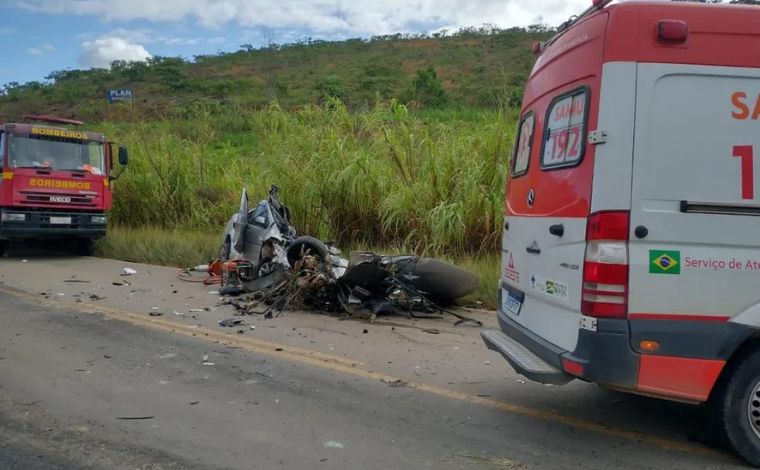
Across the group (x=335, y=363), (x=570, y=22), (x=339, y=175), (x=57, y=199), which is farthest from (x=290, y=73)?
(x=570, y=22)

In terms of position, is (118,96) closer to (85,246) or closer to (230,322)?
(85,246)

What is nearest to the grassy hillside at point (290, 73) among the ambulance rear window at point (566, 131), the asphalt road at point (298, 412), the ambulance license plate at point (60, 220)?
the ambulance license plate at point (60, 220)

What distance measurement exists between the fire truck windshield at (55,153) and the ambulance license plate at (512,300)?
433 inches

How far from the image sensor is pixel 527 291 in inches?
182

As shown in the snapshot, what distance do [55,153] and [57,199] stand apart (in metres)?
0.97

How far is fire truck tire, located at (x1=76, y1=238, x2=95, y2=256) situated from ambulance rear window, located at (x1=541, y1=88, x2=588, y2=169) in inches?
473

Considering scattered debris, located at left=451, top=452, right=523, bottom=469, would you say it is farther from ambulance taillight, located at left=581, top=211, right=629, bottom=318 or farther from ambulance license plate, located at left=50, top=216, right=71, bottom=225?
ambulance license plate, located at left=50, top=216, right=71, bottom=225

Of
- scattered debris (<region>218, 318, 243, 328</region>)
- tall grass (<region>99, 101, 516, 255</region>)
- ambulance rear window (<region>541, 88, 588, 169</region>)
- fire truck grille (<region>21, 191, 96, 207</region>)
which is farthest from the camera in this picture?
fire truck grille (<region>21, 191, 96, 207</region>)

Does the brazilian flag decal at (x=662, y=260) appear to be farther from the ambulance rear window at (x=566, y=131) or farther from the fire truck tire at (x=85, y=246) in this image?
the fire truck tire at (x=85, y=246)

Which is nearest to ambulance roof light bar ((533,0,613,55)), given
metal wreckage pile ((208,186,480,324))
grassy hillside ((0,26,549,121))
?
metal wreckage pile ((208,186,480,324))

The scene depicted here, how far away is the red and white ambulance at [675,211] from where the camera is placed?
3.69m

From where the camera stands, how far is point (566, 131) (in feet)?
13.9

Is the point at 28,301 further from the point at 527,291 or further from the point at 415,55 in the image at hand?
the point at 415,55

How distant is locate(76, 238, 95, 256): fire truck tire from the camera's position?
14.1 metres
